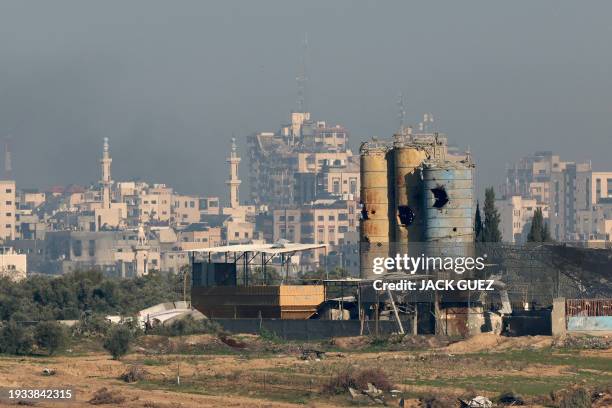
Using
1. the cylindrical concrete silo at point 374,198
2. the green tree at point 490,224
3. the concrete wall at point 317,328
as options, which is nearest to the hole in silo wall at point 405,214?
the cylindrical concrete silo at point 374,198

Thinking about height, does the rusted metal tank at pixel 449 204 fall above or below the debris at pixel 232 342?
above

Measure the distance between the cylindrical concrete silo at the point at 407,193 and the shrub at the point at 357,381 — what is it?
3360 centimetres

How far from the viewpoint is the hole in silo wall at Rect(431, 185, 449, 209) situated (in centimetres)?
9419

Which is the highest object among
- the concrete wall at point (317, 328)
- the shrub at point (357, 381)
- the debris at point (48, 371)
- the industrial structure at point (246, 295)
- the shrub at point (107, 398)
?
the industrial structure at point (246, 295)

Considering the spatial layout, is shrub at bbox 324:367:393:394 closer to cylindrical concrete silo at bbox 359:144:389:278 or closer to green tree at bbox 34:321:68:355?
green tree at bbox 34:321:68:355

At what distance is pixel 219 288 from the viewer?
292ft

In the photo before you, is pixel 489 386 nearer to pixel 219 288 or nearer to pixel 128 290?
pixel 219 288

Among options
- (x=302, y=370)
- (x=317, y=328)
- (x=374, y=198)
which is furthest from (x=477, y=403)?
(x=374, y=198)

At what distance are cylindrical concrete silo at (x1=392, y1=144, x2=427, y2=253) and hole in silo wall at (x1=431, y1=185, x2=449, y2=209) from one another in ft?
5.14

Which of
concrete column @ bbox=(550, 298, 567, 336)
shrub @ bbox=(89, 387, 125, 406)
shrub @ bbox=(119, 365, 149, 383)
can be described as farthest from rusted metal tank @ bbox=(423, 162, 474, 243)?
shrub @ bbox=(89, 387, 125, 406)

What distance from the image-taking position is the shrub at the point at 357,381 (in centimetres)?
6156

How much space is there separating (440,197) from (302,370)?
2793 cm

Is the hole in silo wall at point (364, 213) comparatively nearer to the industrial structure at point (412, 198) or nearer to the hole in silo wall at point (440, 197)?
the industrial structure at point (412, 198)

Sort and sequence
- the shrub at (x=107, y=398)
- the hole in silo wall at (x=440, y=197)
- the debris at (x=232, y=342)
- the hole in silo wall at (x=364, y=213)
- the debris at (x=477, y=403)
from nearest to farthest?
the debris at (x=477, y=403), the shrub at (x=107, y=398), the debris at (x=232, y=342), the hole in silo wall at (x=440, y=197), the hole in silo wall at (x=364, y=213)
